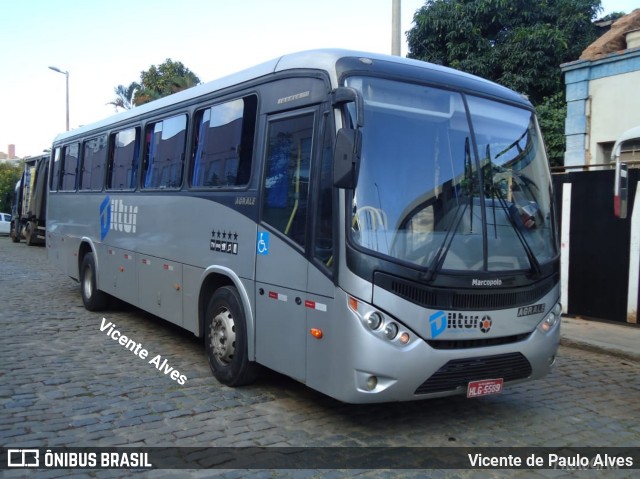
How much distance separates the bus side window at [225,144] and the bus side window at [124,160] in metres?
2.16

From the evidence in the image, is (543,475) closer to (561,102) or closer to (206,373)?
(206,373)

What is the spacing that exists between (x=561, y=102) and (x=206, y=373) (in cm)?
1440

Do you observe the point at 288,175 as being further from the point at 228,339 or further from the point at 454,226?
the point at 228,339

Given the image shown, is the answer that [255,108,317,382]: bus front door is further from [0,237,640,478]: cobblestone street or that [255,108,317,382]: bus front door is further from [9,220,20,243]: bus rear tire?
[9,220,20,243]: bus rear tire

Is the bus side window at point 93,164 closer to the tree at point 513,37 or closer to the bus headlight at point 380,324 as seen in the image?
the bus headlight at point 380,324

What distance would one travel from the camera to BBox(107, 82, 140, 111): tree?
39.6 meters

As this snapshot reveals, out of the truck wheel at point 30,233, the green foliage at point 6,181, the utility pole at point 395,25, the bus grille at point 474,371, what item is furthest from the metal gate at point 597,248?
the green foliage at point 6,181

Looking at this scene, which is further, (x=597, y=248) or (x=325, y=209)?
(x=597, y=248)

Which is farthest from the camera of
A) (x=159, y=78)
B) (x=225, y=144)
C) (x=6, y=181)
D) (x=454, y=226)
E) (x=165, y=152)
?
(x=6, y=181)

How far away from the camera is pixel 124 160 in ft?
31.0

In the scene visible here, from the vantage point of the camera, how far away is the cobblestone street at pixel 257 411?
485cm

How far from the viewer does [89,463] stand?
4387mm

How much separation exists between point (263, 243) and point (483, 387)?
7.51ft

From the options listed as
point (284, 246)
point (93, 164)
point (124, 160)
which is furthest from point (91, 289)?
point (284, 246)
